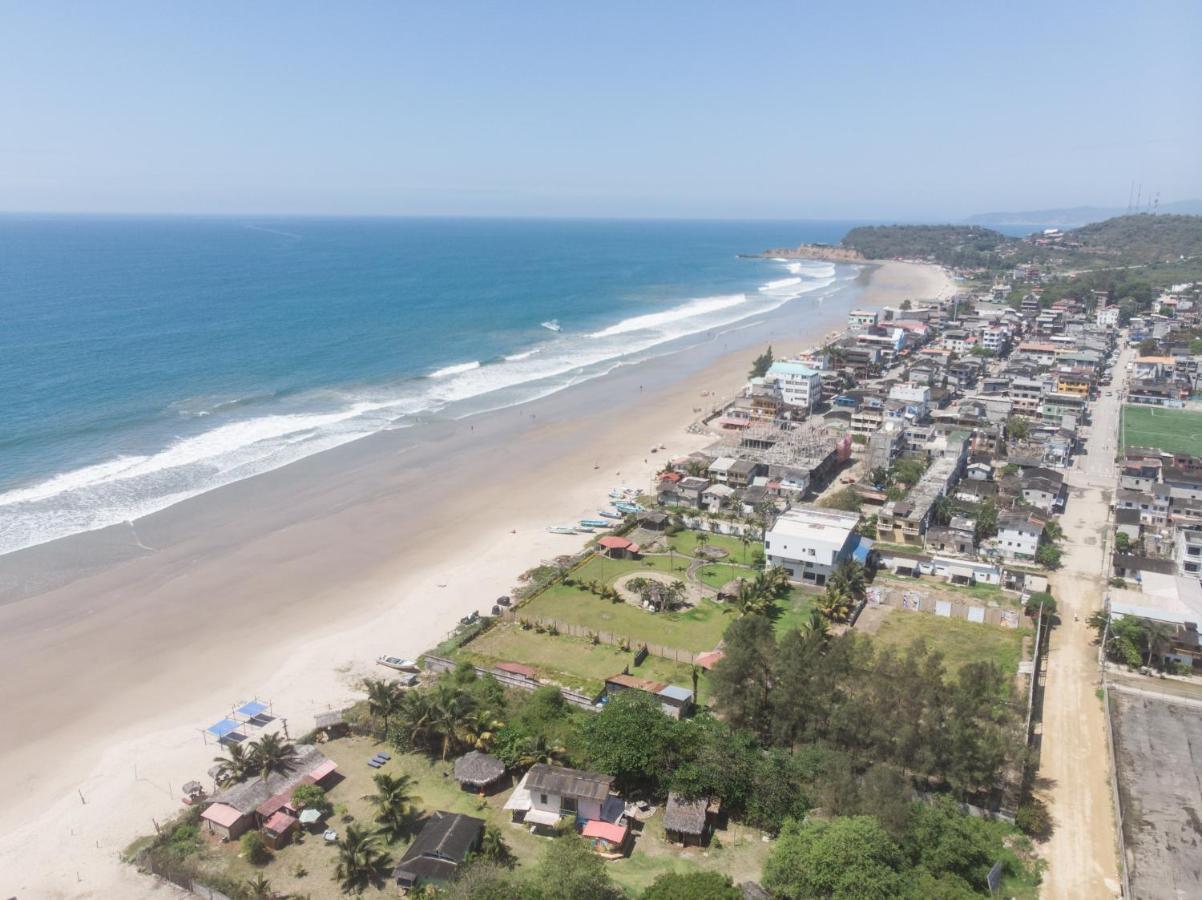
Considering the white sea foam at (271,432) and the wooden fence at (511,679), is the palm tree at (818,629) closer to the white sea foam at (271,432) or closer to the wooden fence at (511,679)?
the wooden fence at (511,679)

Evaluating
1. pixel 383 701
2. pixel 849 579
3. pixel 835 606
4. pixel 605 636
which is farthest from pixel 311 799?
pixel 849 579

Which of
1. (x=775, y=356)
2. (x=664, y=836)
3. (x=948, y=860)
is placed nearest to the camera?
(x=948, y=860)

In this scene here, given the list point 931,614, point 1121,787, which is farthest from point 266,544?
point 1121,787

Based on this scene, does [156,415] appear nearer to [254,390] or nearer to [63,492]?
[254,390]

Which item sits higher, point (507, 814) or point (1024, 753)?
point (1024, 753)

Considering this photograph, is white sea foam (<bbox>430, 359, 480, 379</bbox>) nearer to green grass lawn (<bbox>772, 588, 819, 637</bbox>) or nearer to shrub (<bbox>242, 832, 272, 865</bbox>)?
green grass lawn (<bbox>772, 588, 819, 637</bbox>)

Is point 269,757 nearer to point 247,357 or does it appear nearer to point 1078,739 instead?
point 1078,739
